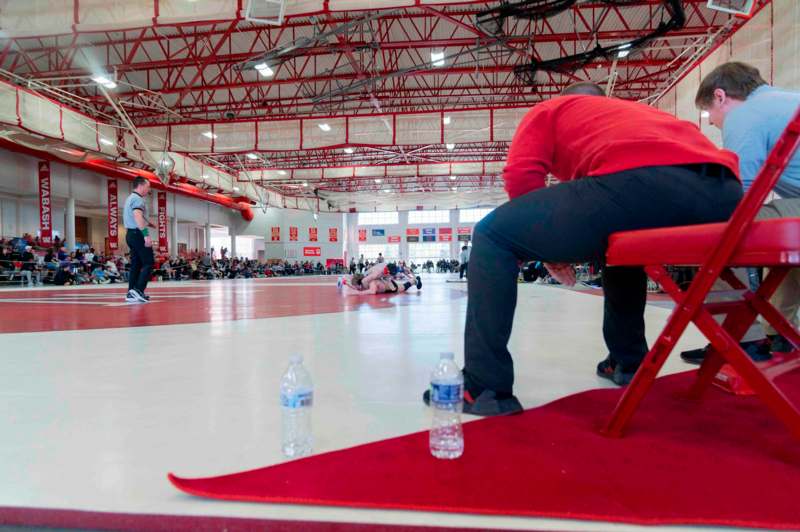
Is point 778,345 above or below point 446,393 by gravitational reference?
below

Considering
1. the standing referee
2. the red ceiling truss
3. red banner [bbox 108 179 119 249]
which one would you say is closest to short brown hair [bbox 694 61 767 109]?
the standing referee

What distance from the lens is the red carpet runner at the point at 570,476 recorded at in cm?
81

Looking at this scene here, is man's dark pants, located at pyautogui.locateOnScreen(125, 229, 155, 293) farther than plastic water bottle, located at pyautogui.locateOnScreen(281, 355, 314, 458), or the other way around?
man's dark pants, located at pyautogui.locateOnScreen(125, 229, 155, 293)

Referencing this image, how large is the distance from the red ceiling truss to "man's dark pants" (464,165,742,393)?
388 inches

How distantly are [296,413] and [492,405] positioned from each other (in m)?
0.58

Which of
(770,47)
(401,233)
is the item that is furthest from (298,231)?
(770,47)

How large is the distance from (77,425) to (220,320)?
263 cm

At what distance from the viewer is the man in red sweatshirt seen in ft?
4.03

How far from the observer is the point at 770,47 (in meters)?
7.70

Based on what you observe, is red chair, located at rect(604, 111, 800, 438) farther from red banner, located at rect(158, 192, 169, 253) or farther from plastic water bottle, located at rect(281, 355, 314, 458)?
red banner, located at rect(158, 192, 169, 253)

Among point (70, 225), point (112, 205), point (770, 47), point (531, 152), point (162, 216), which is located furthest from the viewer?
point (162, 216)

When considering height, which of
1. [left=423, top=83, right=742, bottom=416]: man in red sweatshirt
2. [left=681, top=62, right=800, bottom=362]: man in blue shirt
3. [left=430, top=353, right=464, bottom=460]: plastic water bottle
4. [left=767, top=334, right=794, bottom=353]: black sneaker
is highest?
[left=681, top=62, right=800, bottom=362]: man in blue shirt

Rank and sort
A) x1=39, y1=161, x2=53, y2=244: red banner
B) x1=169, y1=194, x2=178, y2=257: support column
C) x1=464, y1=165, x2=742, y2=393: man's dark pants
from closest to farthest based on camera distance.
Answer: x1=464, y1=165, x2=742, y2=393: man's dark pants → x1=39, y1=161, x2=53, y2=244: red banner → x1=169, y1=194, x2=178, y2=257: support column

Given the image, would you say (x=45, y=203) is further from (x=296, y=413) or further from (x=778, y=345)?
(x=778, y=345)
